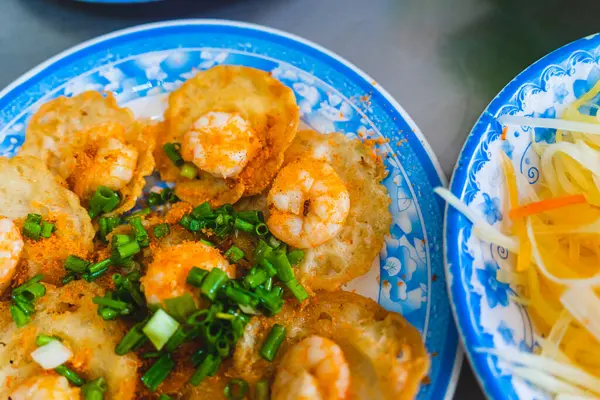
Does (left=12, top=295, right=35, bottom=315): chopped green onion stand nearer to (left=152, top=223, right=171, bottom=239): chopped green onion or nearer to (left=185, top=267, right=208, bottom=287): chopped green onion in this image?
(left=152, top=223, right=171, bottom=239): chopped green onion

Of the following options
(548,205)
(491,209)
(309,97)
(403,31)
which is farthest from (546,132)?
(403,31)

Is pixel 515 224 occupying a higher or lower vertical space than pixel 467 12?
lower

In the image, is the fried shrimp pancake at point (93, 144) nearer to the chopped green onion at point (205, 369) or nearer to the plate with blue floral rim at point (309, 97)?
the plate with blue floral rim at point (309, 97)

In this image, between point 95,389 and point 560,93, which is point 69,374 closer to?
point 95,389

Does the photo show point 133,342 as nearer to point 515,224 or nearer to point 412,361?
point 412,361

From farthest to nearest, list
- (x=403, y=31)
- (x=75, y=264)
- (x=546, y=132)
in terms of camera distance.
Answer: (x=403, y=31), (x=546, y=132), (x=75, y=264)

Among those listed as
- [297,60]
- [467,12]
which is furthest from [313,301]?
[467,12]

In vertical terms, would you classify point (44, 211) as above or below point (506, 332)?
below

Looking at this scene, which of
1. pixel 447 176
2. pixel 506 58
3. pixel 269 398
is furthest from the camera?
pixel 506 58
